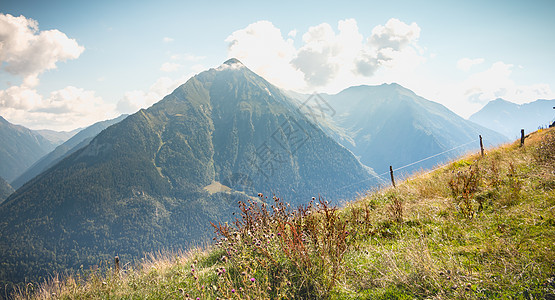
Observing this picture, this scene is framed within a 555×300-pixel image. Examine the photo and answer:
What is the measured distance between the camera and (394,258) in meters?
4.29

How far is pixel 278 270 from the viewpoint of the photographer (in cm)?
405

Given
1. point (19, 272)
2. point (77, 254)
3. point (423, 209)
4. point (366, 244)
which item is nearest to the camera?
point (366, 244)

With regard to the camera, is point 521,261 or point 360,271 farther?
point 360,271

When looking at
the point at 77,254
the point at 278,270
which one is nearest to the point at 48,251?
the point at 77,254

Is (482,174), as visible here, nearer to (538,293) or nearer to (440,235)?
(440,235)

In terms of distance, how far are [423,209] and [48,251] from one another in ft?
893

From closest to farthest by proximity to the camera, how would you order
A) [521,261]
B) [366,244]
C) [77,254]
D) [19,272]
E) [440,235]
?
[521,261] → [440,235] → [366,244] → [19,272] → [77,254]

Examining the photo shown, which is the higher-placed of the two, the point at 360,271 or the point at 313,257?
the point at 313,257

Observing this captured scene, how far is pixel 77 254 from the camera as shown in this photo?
19738 centimetres

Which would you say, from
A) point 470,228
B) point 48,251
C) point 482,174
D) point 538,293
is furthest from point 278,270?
point 48,251

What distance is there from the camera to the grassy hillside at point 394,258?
3305 mm

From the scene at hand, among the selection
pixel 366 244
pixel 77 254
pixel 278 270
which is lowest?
pixel 77 254

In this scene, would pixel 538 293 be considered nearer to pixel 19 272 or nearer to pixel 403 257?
pixel 403 257

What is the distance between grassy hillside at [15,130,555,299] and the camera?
3.30 metres
